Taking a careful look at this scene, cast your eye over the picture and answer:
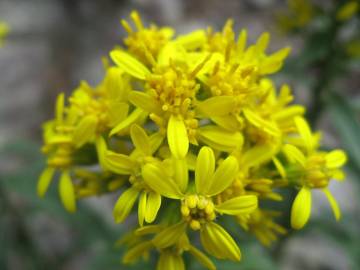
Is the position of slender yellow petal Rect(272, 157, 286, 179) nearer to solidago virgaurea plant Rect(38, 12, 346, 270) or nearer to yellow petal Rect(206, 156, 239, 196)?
solidago virgaurea plant Rect(38, 12, 346, 270)

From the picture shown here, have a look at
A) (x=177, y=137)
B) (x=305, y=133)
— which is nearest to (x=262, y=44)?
(x=305, y=133)

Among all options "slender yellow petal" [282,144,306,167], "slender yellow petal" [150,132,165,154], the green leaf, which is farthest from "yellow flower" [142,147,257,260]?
the green leaf

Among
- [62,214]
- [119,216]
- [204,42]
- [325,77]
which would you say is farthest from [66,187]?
[325,77]

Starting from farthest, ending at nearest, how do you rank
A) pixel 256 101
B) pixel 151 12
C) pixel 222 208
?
pixel 151 12
pixel 256 101
pixel 222 208

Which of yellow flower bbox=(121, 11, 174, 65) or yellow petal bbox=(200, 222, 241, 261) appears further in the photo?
yellow flower bbox=(121, 11, 174, 65)

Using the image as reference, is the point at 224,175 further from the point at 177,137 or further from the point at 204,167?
the point at 177,137

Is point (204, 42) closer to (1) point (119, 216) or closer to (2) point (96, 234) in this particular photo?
(1) point (119, 216)
